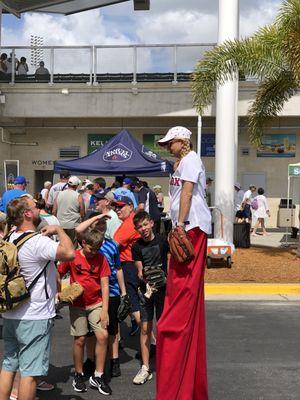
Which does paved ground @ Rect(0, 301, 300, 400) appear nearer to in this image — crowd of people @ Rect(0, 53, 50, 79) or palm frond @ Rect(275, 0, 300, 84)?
palm frond @ Rect(275, 0, 300, 84)

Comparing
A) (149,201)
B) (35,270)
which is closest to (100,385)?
(35,270)

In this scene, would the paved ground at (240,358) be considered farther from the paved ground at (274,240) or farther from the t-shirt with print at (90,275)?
the paved ground at (274,240)

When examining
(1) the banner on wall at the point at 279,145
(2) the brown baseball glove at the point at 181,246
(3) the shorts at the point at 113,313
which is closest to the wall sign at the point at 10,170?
(1) the banner on wall at the point at 279,145

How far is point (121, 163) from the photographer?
13.1 meters

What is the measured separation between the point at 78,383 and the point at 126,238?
1579mm

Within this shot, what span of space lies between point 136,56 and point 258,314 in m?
13.3

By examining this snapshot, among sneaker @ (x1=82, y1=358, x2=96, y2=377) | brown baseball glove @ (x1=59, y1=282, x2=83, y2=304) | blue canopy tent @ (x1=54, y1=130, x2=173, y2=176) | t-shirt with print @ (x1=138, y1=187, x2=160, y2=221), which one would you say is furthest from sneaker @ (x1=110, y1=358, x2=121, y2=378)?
blue canopy tent @ (x1=54, y1=130, x2=173, y2=176)

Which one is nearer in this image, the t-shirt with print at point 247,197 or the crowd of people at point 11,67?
the t-shirt with print at point 247,197

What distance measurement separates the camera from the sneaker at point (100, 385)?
497 cm

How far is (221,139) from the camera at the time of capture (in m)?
14.8

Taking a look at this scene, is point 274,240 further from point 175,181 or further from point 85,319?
point 175,181

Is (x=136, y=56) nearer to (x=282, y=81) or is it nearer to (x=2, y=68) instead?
(x=2, y=68)

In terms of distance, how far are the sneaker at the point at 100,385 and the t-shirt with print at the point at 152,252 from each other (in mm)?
1112

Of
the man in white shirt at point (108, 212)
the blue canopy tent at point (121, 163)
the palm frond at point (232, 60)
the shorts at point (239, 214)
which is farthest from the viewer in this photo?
the shorts at point (239, 214)
